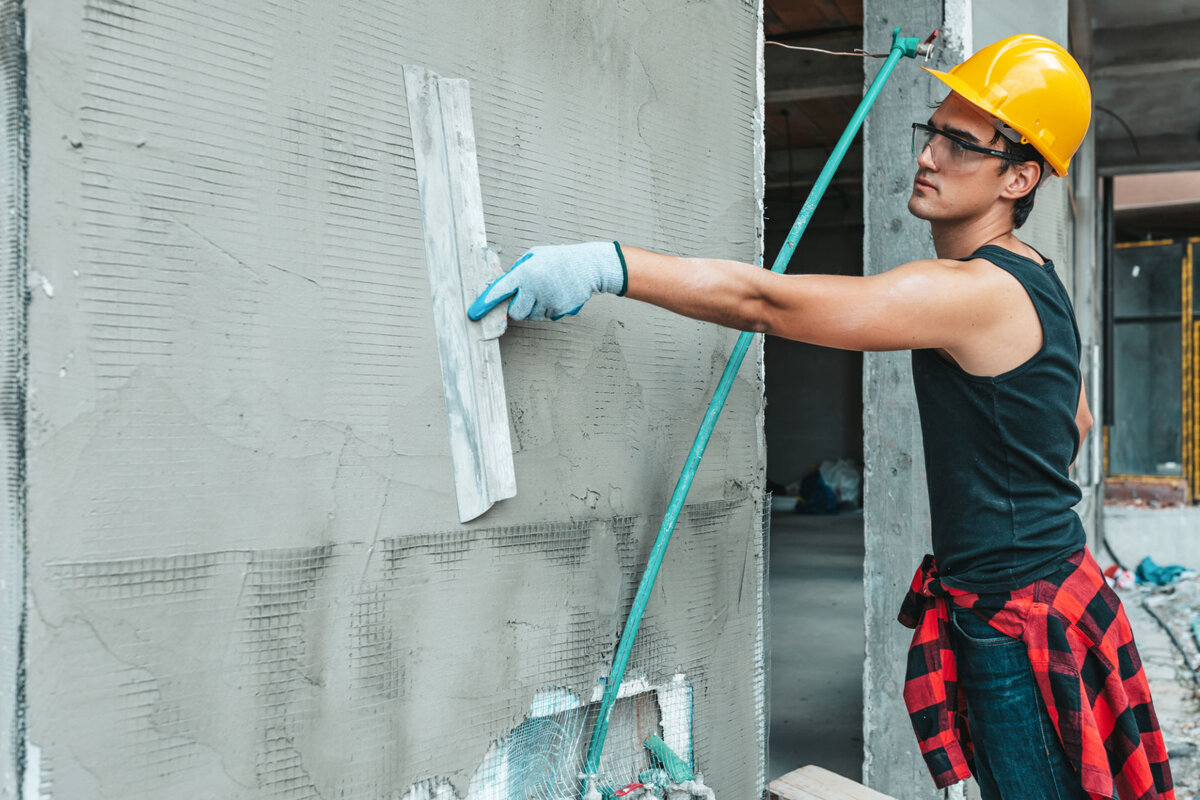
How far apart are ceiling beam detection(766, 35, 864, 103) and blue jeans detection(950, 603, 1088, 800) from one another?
617cm

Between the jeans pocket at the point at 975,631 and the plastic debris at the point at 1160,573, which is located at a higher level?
the jeans pocket at the point at 975,631

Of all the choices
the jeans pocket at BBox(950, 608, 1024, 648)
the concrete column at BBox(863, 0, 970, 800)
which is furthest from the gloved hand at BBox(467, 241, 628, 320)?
the concrete column at BBox(863, 0, 970, 800)

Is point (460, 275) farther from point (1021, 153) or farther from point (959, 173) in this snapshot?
point (1021, 153)

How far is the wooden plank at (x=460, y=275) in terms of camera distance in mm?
1529

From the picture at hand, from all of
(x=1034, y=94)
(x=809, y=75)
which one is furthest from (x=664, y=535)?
(x=809, y=75)

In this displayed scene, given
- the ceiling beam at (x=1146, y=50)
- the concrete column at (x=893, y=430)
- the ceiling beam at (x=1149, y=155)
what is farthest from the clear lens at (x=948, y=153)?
the ceiling beam at (x=1149, y=155)

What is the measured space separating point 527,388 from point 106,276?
73 cm

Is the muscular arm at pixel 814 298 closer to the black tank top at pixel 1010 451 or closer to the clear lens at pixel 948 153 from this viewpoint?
the black tank top at pixel 1010 451

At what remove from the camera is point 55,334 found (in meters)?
1.14

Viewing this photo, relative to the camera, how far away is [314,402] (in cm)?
139

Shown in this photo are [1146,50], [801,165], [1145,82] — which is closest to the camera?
[1146,50]

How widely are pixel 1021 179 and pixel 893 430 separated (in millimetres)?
1246

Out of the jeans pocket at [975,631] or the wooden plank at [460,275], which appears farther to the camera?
the jeans pocket at [975,631]

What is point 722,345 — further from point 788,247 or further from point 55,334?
point 55,334
